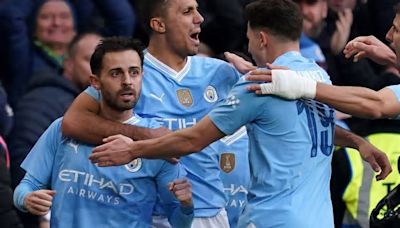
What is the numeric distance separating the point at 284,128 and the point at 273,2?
66 cm

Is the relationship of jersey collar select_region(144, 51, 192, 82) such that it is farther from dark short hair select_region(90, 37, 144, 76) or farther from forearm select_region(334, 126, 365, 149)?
forearm select_region(334, 126, 365, 149)

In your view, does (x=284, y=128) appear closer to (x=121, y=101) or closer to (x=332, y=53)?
(x=121, y=101)

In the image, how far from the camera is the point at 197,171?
886cm

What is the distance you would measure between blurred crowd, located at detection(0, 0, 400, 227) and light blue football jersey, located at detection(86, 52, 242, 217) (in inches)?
44.5

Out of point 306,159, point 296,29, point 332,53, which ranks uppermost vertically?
point 296,29

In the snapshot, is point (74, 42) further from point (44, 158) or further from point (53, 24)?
point (44, 158)

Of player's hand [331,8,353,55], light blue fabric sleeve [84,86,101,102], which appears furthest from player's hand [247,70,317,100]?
player's hand [331,8,353,55]

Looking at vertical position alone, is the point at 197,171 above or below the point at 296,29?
below

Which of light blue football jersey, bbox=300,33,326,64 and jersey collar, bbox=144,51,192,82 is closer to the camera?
jersey collar, bbox=144,51,192,82

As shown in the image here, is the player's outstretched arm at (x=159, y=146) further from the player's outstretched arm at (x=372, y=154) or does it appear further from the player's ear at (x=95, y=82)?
the player's outstretched arm at (x=372, y=154)

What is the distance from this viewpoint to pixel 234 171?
9.18 m

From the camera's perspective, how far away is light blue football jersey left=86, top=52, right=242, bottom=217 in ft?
28.8

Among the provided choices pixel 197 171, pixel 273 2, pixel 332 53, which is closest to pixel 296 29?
pixel 273 2


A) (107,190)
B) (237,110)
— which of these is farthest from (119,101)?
(237,110)
